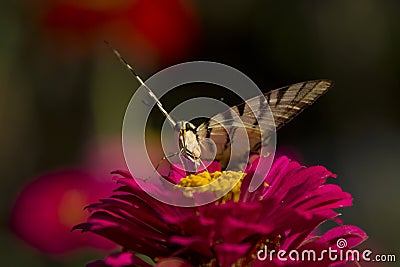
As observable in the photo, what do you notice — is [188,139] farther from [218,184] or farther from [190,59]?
[190,59]

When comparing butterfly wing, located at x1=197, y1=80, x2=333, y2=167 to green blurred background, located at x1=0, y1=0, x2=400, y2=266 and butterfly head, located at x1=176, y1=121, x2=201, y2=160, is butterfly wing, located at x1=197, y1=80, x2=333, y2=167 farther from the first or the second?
green blurred background, located at x1=0, y1=0, x2=400, y2=266

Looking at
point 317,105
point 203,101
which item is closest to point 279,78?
point 317,105

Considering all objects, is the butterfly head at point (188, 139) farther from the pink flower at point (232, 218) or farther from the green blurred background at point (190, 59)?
the green blurred background at point (190, 59)

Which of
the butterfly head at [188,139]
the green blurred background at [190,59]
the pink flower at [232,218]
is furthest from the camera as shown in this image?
the green blurred background at [190,59]

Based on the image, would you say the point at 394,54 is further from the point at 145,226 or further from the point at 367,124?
the point at 145,226

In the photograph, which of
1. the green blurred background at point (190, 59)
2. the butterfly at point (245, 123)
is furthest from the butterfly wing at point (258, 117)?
the green blurred background at point (190, 59)

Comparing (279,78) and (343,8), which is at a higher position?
(343,8)
